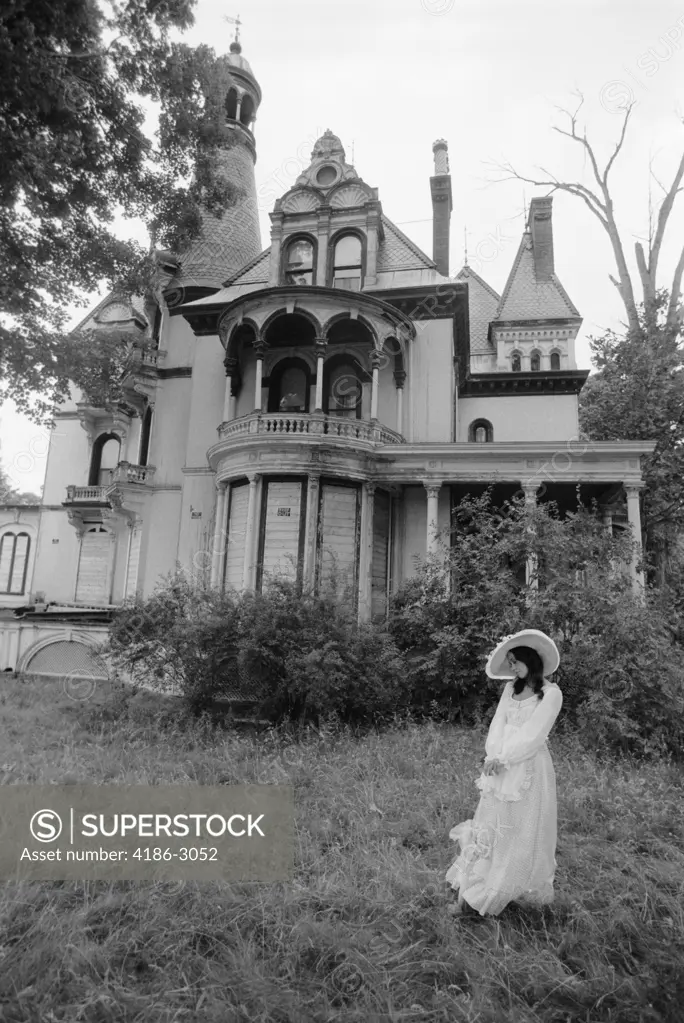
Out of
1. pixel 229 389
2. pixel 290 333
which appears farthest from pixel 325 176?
pixel 229 389

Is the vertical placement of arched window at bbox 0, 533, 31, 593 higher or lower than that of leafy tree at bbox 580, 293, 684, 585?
lower

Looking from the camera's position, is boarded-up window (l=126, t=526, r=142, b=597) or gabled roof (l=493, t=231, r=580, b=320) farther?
gabled roof (l=493, t=231, r=580, b=320)

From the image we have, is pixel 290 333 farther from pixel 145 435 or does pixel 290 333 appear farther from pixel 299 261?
pixel 145 435

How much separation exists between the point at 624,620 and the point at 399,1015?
26.7 ft

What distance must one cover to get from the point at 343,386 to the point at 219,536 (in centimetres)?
556

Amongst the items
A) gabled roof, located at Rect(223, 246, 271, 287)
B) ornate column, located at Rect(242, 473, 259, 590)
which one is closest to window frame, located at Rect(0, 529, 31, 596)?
gabled roof, located at Rect(223, 246, 271, 287)

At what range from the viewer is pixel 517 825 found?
4.27 metres

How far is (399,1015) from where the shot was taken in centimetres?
Result: 334

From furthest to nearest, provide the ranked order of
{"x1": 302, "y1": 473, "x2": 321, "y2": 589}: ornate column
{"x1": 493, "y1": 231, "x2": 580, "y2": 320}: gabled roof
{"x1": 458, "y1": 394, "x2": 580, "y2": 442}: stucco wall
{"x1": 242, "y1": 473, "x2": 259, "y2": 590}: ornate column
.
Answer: {"x1": 493, "y1": 231, "x2": 580, "y2": 320}: gabled roof → {"x1": 458, "y1": 394, "x2": 580, "y2": 442}: stucco wall → {"x1": 302, "y1": 473, "x2": 321, "y2": 589}: ornate column → {"x1": 242, "y1": 473, "x2": 259, "y2": 590}: ornate column

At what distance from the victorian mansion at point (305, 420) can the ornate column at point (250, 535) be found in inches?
2.2

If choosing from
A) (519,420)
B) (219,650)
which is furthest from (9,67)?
(519,420)

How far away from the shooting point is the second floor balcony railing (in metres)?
16.5

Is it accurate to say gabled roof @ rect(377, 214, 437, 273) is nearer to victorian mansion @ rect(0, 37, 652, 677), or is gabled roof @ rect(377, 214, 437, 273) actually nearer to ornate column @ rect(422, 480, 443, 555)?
victorian mansion @ rect(0, 37, 652, 677)

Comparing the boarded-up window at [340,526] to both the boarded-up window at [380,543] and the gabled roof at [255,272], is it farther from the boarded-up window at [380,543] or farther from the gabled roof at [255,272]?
the gabled roof at [255,272]
